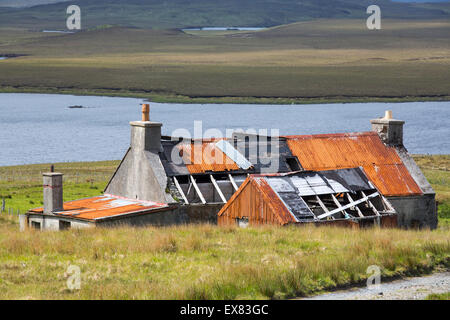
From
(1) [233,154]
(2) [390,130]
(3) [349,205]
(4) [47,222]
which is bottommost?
(4) [47,222]

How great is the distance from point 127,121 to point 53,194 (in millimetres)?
98727

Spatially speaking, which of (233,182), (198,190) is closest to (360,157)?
(233,182)

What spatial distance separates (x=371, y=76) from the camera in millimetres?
199250

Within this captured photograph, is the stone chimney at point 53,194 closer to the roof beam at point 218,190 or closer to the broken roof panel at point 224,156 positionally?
the broken roof panel at point 224,156

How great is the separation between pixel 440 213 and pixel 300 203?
58.9 ft

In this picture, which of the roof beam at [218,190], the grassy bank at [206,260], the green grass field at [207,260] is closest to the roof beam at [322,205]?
the green grass field at [207,260]

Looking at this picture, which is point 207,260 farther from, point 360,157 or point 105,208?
point 360,157

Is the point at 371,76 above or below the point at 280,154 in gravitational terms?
above

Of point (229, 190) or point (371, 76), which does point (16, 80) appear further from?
point (229, 190)

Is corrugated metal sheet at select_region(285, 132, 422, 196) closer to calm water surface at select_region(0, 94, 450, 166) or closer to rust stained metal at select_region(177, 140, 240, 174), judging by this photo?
rust stained metal at select_region(177, 140, 240, 174)

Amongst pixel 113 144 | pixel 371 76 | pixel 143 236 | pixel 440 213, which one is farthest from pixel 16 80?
pixel 143 236

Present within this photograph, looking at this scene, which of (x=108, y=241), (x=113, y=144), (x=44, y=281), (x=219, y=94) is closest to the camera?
(x=44, y=281)

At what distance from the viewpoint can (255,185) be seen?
24938mm

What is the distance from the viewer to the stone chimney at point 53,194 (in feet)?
90.0
